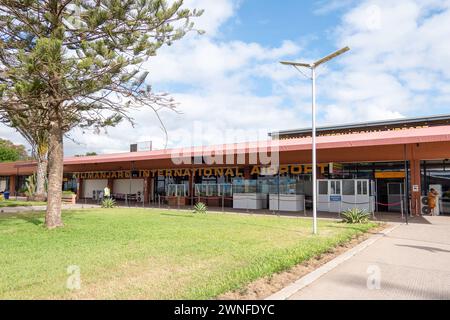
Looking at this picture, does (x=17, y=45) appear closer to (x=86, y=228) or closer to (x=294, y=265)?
(x=86, y=228)

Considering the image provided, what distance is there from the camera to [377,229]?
39.5 ft

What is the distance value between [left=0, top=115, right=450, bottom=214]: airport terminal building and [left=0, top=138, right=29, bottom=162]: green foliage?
46.5 meters

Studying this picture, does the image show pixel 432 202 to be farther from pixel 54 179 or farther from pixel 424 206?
pixel 54 179

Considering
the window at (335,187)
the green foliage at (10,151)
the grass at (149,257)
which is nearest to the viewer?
the grass at (149,257)

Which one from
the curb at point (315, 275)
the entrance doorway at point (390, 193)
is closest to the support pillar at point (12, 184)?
the entrance doorway at point (390, 193)

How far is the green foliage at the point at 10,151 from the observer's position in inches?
2621

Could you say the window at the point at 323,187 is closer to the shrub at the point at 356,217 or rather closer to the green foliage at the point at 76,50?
the shrub at the point at 356,217

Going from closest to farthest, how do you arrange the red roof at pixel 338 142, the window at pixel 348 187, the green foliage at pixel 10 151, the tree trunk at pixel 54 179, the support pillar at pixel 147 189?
the tree trunk at pixel 54 179 < the red roof at pixel 338 142 < the window at pixel 348 187 < the support pillar at pixel 147 189 < the green foliage at pixel 10 151

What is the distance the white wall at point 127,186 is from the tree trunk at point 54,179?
20648 millimetres

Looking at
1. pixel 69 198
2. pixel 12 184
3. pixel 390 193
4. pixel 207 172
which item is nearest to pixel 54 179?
pixel 207 172

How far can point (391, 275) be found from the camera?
5926mm

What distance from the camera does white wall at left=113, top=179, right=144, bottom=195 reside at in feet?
107

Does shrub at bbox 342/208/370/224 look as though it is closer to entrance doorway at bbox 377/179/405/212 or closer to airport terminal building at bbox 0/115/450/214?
airport terminal building at bbox 0/115/450/214

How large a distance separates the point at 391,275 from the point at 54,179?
1032cm
